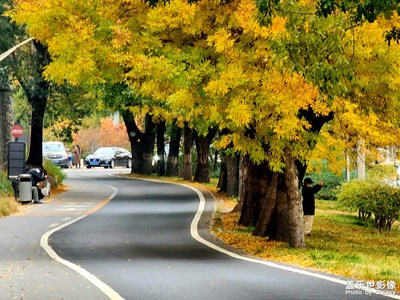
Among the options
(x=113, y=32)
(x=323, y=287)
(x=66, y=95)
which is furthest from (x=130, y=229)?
(x=66, y=95)

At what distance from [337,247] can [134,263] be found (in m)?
6.77

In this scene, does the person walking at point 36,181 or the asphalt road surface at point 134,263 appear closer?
the asphalt road surface at point 134,263

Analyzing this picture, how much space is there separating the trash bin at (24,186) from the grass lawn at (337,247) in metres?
6.80

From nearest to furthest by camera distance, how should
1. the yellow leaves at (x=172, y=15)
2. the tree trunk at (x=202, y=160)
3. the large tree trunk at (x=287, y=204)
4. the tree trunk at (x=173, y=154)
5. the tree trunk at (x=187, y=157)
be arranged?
the yellow leaves at (x=172, y=15) < the large tree trunk at (x=287, y=204) < the tree trunk at (x=202, y=160) < the tree trunk at (x=187, y=157) < the tree trunk at (x=173, y=154)

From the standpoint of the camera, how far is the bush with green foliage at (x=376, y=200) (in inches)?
1142

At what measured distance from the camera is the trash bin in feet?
103

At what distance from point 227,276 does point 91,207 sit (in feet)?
55.4

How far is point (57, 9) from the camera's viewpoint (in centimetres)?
2156

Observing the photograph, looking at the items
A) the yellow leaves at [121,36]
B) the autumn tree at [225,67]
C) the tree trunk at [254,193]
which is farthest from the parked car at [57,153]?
the yellow leaves at [121,36]

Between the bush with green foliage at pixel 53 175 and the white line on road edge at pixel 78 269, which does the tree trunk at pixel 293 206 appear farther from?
the bush with green foliage at pixel 53 175

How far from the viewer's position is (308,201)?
23.5 meters

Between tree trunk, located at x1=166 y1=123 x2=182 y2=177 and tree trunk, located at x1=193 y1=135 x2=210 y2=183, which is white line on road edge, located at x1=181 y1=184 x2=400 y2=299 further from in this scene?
tree trunk, located at x1=166 y1=123 x2=182 y2=177

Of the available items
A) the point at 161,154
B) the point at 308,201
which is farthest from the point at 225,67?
the point at 161,154

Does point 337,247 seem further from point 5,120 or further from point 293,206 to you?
point 5,120
